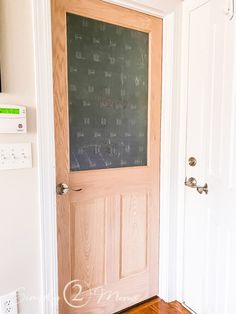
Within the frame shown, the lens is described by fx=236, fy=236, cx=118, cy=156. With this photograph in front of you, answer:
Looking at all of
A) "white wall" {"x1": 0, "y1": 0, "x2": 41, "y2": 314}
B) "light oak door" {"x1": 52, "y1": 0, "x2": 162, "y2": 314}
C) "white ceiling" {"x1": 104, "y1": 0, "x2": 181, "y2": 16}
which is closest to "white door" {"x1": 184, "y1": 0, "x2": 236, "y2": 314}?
"white ceiling" {"x1": 104, "y1": 0, "x2": 181, "y2": 16}

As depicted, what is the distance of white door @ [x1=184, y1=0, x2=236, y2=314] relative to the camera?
131cm

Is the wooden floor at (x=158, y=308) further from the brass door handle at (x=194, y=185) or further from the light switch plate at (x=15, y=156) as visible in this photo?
the light switch plate at (x=15, y=156)

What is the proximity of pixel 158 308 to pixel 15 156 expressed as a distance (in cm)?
146

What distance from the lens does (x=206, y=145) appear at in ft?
4.86

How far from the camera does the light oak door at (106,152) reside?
136cm

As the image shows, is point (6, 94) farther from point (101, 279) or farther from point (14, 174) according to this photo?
point (101, 279)

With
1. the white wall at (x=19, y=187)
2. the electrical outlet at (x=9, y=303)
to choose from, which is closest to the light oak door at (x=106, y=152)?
the white wall at (x=19, y=187)

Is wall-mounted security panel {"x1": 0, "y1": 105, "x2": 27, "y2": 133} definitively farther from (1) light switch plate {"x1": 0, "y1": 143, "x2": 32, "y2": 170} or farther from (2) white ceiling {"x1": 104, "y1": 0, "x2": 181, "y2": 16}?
(2) white ceiling {"x1": 104, "y1": 0, "x2": 181, "y2": 16}

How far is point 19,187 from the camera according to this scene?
1188 mm

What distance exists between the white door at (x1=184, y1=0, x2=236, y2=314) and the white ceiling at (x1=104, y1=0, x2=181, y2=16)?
0.13 meters

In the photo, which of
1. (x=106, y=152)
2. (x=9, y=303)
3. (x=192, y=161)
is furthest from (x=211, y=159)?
(x=9, y=303)

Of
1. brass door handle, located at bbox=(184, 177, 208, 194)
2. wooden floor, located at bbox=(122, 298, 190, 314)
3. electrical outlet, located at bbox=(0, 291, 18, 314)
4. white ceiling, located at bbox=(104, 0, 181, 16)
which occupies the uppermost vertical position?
white ceiling, located at bbox=(104, 0, 181, 16)

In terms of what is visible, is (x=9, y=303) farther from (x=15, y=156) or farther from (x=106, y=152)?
(x=106, y=152)

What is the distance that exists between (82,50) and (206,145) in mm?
943
